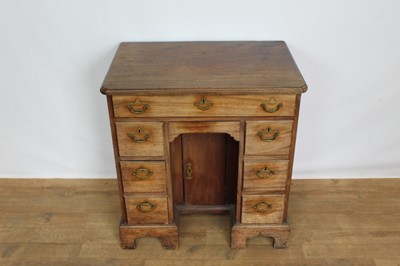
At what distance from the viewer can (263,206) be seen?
1871 millimetres

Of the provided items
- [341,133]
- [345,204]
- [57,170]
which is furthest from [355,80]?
[57,170]

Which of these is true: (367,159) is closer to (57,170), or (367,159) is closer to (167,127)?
(167,127)

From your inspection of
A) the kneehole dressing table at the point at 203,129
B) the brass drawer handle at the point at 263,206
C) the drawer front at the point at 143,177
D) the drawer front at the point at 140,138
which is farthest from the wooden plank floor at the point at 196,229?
the drawer front at the point at 140,138

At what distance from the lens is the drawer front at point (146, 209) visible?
1863 mm

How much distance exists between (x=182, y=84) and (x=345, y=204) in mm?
1171

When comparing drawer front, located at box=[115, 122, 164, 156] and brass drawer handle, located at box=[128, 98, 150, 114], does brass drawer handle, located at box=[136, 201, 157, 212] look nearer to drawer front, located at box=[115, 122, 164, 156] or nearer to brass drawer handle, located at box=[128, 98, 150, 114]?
drawer front, located at box=[115, 122, 164, 156]

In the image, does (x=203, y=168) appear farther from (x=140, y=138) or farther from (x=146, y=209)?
(x=140, y=138)

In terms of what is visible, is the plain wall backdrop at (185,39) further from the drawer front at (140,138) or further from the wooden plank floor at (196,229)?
the drawer front at (140,138)

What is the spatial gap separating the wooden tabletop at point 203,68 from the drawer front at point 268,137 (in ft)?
0.50

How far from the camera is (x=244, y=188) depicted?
6.00 feet

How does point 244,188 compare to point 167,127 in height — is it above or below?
below

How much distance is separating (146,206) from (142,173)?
18 cm

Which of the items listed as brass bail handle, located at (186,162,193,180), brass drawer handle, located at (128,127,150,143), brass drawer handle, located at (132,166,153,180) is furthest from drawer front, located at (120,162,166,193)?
brass bail handle, located at (186,162,193,180)

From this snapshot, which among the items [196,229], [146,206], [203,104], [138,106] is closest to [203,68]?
[203,104]
